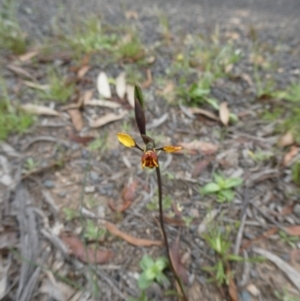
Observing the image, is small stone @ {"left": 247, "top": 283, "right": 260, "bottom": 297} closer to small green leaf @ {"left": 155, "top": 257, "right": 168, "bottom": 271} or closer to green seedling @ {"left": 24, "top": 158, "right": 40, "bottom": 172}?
small green leaf @ {"left": 155, "top": 257, "right": 168, "bottom": 271}

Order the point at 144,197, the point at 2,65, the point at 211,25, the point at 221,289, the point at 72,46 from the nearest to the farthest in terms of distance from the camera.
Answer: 1. the point at 221,289
2. the point at 144,197
3. the point at 2,65
4. the point at 72,46
5. the point at 211,25

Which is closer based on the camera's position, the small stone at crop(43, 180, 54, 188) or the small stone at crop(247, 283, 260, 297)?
the small stone at crop(247, 283, 260, 297)

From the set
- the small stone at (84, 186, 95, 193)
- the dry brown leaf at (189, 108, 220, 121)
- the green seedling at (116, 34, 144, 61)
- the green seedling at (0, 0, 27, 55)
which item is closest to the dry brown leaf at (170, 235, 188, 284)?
the small stone at (84, 186, 95, 193)

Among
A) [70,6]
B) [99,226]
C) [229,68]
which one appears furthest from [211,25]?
[99,226]

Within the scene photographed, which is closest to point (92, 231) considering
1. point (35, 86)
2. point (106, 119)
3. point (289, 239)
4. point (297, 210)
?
point (106, 119)

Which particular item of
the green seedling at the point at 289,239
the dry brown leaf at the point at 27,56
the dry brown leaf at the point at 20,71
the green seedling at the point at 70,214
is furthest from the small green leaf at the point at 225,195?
the dry brown leaf at the point at 27,56

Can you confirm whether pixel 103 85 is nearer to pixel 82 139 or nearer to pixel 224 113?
pixel 82 139

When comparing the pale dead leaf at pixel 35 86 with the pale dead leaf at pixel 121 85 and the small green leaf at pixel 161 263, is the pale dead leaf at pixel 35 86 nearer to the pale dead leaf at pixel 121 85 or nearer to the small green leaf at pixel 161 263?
the pale dead leaf at pixel 121 85

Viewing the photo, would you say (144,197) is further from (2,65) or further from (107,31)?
(107,31)
